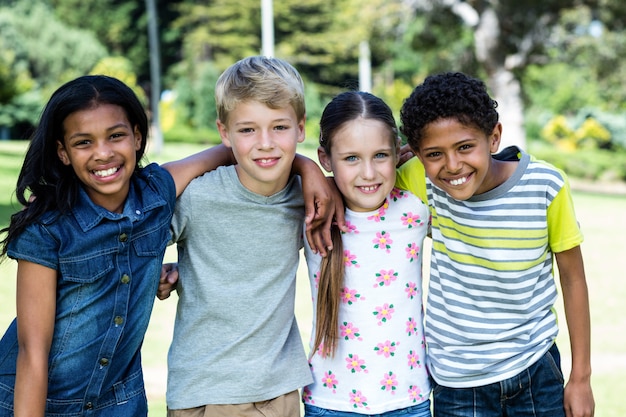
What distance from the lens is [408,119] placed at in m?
2.39

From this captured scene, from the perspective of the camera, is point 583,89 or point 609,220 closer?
point 609,220

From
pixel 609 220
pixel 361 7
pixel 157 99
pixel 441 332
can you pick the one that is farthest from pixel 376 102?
pixel 157 99

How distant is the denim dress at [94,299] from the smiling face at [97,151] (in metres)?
0.06

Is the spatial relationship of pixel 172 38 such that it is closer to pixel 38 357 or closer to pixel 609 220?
pixel 609 220

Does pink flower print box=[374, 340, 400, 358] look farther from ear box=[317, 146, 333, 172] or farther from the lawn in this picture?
the lawn

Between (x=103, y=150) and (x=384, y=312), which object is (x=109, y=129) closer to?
(x=103, y=150)

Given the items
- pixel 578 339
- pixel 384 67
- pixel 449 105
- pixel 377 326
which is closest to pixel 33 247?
pixel 377 326

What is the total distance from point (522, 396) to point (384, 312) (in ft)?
1.67

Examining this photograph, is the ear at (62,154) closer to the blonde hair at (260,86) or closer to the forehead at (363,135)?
the blonde hair at (260,86)

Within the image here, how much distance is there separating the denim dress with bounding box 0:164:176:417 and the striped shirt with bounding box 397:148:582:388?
3.10 ft

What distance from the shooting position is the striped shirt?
230 cm

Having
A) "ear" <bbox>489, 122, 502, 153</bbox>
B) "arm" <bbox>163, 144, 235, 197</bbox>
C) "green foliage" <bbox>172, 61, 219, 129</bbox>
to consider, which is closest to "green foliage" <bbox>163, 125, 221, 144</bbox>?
"green foliage" <bbox>172, 61, 219, 129</bbox>

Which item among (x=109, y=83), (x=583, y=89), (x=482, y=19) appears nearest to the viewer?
(x=109, y=83)

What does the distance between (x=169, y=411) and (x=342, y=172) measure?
0.97m
